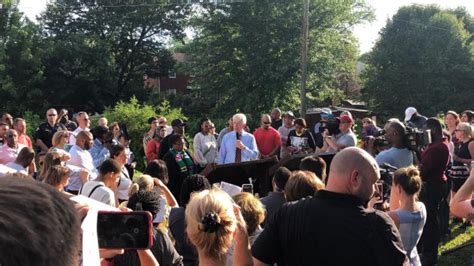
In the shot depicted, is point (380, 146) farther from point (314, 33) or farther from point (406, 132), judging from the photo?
point (314, 33)

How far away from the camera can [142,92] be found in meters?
38.6

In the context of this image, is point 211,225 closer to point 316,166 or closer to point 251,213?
point 251,213

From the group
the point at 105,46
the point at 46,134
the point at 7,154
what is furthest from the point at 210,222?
the point at 105,46

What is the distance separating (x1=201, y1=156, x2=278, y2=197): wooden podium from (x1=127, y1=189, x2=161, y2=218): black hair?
11.5ft

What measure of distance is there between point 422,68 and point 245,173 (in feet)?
115

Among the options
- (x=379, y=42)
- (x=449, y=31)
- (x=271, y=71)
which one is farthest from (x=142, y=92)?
(x=449, y=31)

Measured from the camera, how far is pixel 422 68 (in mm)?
39062

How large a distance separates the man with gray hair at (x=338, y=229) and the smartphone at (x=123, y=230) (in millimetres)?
1177

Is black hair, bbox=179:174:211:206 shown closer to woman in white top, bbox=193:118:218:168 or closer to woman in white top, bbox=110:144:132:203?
woman in white top, bbox=110:144:132:203

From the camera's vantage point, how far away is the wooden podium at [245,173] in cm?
727

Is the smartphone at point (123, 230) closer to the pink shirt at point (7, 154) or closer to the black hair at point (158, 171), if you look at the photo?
the black hair at point (158, 171)

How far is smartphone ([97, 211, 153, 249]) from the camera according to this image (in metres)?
1.69

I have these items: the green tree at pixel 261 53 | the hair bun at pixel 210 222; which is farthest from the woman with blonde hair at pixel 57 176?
the green tree at pixel 261 53

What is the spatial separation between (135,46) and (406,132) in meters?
36.6
